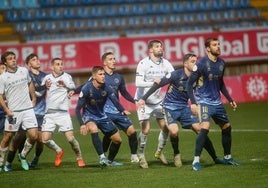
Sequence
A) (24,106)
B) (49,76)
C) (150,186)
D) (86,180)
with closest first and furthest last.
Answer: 1. (150,186)
2. (86,180)
3. (24,106)
4. (49,76)

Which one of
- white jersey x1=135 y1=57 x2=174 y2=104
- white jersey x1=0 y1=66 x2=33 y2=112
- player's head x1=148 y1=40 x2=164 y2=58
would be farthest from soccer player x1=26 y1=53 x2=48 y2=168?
player's head x1=148 y1=40 x2=164 y2=58

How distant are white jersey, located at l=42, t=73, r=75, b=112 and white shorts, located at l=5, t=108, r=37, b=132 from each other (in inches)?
31.4

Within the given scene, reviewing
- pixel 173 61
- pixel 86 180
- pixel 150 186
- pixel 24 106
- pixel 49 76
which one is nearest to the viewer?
pixel 150 186

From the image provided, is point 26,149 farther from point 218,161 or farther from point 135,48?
point 135,48

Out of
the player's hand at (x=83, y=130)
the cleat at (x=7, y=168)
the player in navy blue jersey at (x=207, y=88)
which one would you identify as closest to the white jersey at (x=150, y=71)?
the player in navy blue jersey at (x=207, y=88)

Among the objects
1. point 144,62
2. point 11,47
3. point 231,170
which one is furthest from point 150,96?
point 11,47

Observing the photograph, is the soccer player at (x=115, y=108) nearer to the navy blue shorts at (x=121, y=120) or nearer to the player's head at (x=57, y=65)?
the navy blue shorts at (x=121, y=120)

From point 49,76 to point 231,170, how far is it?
4030mm

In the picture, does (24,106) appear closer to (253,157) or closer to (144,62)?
(144,62)

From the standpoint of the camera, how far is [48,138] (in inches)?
537

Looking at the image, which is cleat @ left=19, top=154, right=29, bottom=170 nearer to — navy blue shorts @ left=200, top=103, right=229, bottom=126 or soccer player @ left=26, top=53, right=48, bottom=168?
soccer player @ left=26, top=53, right=48, bottom=168

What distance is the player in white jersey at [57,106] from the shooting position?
1362 cm

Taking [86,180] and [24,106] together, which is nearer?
[86,180]

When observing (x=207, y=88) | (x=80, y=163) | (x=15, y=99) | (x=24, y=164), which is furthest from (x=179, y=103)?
(x=24, y=164)
